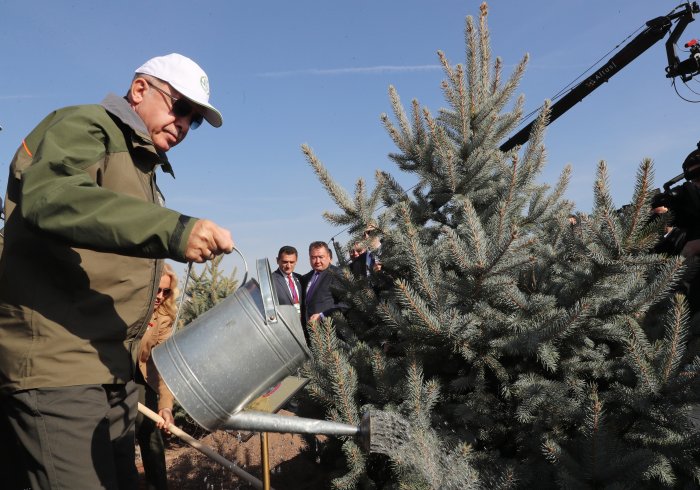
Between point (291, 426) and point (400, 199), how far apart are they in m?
1.67

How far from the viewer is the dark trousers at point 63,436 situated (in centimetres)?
156

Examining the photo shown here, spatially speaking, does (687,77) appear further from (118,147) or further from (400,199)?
(118,147)

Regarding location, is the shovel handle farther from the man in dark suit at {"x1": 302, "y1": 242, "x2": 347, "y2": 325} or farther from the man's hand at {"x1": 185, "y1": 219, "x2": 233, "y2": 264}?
the man in dark suit at {"x1": 302, "y1": 242, "x2": 347, "y2": 325}

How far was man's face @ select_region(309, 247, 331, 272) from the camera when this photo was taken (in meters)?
6.14

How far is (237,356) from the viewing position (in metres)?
1.56

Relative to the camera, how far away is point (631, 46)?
865 cm

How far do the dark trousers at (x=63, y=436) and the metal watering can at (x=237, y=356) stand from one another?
32 cm

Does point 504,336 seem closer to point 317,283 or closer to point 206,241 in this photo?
point 206,241

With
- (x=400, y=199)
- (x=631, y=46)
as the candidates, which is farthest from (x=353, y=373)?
(x=631, y=46)

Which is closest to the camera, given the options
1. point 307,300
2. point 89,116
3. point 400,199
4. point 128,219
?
point 128,219

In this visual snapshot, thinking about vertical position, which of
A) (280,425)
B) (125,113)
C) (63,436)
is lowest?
(280,425)

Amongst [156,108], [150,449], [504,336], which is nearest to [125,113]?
[156,108]

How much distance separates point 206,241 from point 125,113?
67 cm

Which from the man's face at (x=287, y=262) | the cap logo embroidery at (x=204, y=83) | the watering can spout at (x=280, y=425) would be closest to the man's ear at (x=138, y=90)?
the cap logo embroidery at (x=204, y=83)
